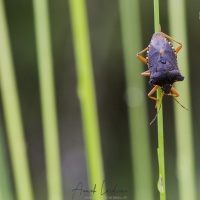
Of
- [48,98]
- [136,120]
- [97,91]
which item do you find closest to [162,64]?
[48,98]

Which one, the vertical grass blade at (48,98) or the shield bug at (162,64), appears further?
the vertical grass blade at (48,98)

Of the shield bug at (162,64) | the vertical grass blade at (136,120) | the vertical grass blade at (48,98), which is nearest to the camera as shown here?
the shield bug at (162,64)

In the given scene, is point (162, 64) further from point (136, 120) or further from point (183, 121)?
point (136, 120)

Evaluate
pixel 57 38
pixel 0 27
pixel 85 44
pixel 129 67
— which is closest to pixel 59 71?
pixel 57 38

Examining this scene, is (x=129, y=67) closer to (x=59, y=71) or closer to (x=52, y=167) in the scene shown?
(x=52, y=167)

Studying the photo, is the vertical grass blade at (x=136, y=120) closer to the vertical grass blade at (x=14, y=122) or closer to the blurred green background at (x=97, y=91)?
the vertical grass blade at (x=14, y=122)

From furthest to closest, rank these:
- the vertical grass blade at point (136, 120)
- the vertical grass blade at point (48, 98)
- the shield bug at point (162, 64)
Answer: the vertical grass blade at point (136, 120) → the vertical grass blade at point (48, 98) → the shield bug at point (162, 64)

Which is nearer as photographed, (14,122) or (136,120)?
(14,122)

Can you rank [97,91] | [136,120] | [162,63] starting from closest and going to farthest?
[162,63], [136,120], [97,91]

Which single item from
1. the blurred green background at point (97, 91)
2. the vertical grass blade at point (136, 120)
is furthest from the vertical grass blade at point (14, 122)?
the blurred green background at point (97, 91)
